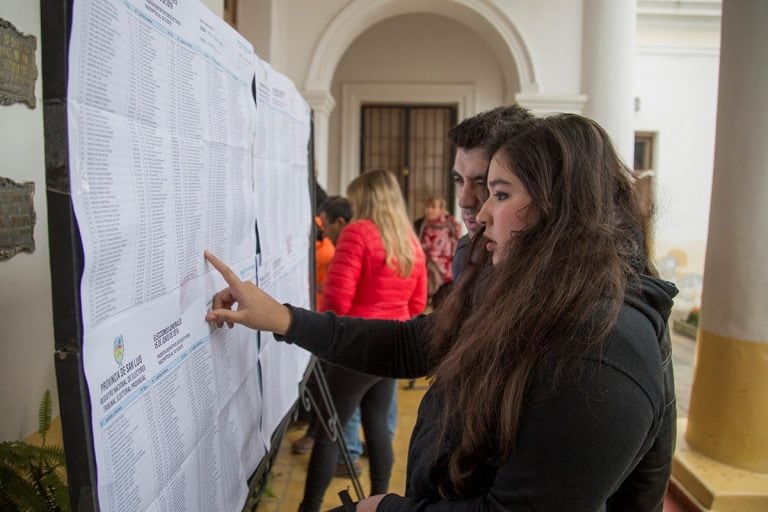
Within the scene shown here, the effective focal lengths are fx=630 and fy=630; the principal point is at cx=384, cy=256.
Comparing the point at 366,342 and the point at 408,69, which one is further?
the point at 408,69

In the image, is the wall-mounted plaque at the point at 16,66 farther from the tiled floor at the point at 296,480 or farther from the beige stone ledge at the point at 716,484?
the beige stone ledge at the point at 716,484

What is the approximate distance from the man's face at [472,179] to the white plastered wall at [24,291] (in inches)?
55.8

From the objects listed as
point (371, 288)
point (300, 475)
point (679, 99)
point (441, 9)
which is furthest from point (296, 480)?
point (679, 99)

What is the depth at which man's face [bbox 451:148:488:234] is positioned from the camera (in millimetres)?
1692

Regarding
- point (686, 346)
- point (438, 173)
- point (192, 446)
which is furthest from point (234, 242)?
point (438, 173)

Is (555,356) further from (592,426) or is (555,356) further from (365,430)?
(365,430)

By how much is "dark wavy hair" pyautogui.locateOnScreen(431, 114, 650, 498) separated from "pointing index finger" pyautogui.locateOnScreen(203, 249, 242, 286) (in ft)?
1.45

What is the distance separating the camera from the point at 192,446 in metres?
1.06

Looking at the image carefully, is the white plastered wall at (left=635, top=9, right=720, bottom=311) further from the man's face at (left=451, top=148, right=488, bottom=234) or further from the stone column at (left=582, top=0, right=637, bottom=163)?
the man's face at (left=451, top=148, right=488, bottom=234)

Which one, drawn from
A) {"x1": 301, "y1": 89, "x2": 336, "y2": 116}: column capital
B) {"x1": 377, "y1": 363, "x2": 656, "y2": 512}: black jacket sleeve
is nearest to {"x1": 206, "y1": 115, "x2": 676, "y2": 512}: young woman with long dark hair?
{"x1": 377, "y1": 363, "x2": 656, "y2": 512}: black jacket sleeve

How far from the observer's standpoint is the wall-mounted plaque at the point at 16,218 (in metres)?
2.06

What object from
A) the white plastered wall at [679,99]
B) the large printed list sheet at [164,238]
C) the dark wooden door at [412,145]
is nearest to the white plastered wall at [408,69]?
the dark wooden door at [412,145]

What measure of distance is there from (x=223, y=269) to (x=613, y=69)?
567cm

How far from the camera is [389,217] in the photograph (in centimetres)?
273
